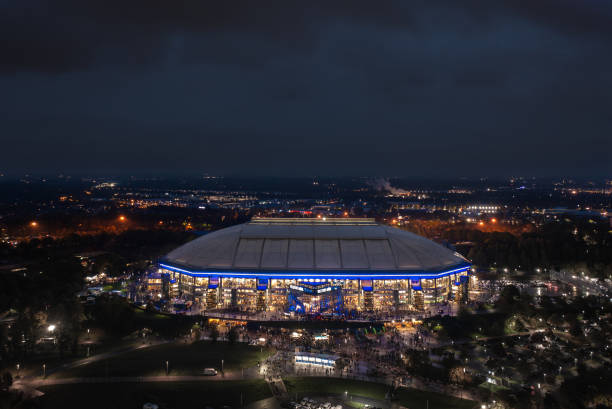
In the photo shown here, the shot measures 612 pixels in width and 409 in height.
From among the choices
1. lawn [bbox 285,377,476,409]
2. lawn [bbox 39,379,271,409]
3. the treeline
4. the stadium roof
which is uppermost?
the stadium roof

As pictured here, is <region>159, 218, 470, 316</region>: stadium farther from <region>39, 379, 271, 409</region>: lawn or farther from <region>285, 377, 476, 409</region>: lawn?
<region>39, 379, 271, 409</region>: lawn

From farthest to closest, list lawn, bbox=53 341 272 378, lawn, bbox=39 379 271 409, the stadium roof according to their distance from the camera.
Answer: the stadium roof → lawn, bbox=53 341 272 378 → lawn, bbox=39 379 271 409

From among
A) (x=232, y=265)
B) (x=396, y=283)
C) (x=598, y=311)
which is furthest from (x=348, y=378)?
(x=598, y=311)

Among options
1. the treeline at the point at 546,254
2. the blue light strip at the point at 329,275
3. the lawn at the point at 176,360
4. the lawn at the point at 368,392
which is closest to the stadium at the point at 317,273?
the blue light strip at the point at 329,275

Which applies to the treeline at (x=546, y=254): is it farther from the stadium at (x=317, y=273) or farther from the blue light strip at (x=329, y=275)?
the blue light strip at (x=329, y=275)

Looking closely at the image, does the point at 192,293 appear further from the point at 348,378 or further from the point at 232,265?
the point at 348,378

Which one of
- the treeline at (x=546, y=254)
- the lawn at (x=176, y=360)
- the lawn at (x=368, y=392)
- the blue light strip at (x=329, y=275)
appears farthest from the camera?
the treeline at (x=546, y=254)

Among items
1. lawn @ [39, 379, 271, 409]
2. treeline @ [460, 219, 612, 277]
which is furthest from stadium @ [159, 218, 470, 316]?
treeline @ [460, 219, 612, 277]
